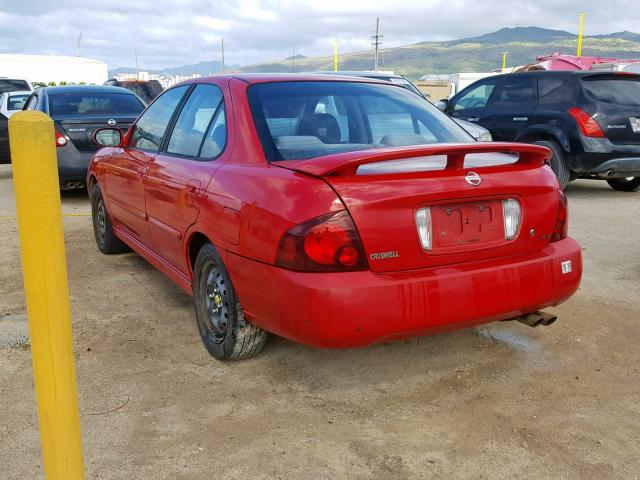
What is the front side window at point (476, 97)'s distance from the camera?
33.1 feet

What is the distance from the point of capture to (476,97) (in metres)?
10.2

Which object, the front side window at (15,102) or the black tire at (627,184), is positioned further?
the front side window at (15,102)

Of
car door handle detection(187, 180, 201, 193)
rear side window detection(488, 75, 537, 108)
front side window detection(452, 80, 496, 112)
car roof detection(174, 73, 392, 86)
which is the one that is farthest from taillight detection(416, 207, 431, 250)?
front side window detection(452, 80, 496, 112)

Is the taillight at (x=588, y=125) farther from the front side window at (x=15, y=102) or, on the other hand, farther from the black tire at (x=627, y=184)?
the front side window at (x=15, y=102)

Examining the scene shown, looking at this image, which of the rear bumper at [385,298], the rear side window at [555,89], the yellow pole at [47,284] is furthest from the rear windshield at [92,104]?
the yellow pole at [47,284]

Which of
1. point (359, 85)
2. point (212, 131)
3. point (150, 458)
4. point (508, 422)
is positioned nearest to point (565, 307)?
point (508, 422)

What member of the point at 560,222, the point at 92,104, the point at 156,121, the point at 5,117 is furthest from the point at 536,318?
the point at 5,117

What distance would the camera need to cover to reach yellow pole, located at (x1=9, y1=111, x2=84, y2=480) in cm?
154

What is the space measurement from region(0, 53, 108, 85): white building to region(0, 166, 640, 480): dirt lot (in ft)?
218

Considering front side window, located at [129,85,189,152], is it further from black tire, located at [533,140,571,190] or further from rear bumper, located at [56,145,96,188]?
black tire, located at [533,140,571,190]

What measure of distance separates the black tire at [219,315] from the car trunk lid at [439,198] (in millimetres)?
711

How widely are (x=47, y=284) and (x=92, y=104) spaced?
796 cm

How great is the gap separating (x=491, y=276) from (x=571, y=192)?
24.0 ft

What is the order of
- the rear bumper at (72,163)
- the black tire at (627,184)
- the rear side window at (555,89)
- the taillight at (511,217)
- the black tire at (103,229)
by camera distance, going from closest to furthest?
1. the taillight at (511,217)
2. the black tire at (103,229)
3. the rear bumper at (72,163)
4. the rear side window at (555,89)
5. the black tire at (627,184)
